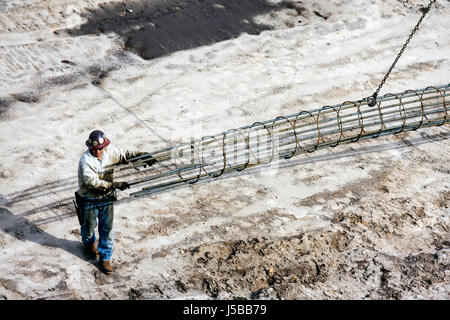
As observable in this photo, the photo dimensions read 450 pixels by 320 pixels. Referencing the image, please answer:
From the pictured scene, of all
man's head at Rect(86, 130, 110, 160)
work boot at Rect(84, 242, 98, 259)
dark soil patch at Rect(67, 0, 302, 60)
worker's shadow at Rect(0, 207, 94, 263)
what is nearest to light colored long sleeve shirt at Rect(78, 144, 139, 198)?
man's head at Rect(86, 130, 110, 160)

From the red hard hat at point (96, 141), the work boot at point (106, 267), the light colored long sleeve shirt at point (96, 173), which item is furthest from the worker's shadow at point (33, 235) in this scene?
the red hard hat at point (96, 141)

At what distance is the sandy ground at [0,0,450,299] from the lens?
19.9 feet

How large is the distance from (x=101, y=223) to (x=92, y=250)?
1.88 feet

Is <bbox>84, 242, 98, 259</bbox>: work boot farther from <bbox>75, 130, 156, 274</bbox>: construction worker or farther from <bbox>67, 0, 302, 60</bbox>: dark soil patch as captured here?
<bbox>67, 0, 302, 60</bbox>: dark soil patch

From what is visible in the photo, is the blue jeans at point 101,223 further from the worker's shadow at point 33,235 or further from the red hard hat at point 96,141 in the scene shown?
the red hard hat at point 96,141

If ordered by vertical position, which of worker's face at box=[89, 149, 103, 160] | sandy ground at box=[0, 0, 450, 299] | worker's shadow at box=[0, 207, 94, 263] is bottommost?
worker's shadow at box=[0, 207, 94, 263]

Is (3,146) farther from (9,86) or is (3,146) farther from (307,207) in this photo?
(307,207)

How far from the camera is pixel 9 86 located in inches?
349

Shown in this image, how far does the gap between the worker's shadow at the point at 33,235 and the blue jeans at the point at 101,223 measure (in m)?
0.38

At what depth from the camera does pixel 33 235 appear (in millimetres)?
6391

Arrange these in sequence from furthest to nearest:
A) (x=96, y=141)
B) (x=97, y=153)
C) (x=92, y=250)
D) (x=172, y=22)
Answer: (x=172, y=22) < (x=92, y=250) < (x=97, y=153) < (x=96, y=141)

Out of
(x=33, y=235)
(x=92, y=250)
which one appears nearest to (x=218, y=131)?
(x=92, y=250)

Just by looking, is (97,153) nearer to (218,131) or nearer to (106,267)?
(106,267)

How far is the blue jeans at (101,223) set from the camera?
568cm
